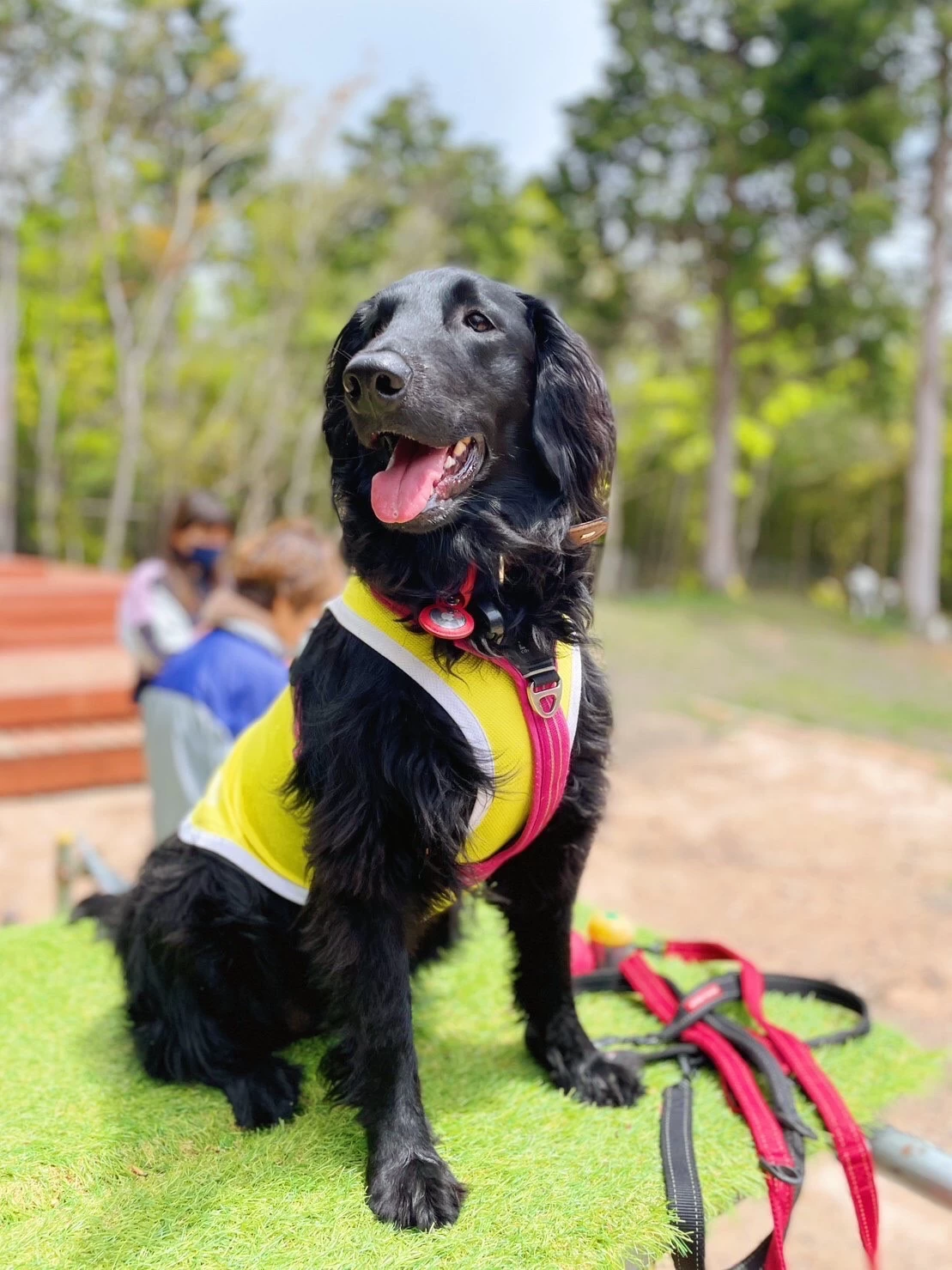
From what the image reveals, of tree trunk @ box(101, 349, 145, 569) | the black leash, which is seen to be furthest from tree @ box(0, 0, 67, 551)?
the black leash

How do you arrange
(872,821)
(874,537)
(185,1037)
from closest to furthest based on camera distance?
1. (185,1037)
2. (872,821)
3. (874,537)

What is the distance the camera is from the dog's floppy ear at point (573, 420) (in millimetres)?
1763

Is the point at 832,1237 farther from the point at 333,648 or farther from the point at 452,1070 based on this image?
the point at 333,648

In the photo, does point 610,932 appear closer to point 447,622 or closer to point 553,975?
point 553,975

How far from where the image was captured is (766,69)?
14859mm

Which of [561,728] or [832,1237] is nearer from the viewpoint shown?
[561,728]

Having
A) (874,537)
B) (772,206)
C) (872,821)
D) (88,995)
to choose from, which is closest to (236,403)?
(772,206)

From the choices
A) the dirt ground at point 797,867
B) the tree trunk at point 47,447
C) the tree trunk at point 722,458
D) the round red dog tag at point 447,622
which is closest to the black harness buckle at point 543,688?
the round red dog tag at point 447,622

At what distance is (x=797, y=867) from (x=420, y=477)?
190 inches

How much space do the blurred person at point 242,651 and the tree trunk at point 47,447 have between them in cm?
2178

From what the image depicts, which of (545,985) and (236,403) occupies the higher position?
(236,403)

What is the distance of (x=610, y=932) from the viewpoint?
2.66 m

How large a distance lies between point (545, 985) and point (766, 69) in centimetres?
1672

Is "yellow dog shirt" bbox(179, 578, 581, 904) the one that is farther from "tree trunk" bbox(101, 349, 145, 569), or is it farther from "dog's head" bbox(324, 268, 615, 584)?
"tree trunk" bbox(101, 349, 145, 569)
